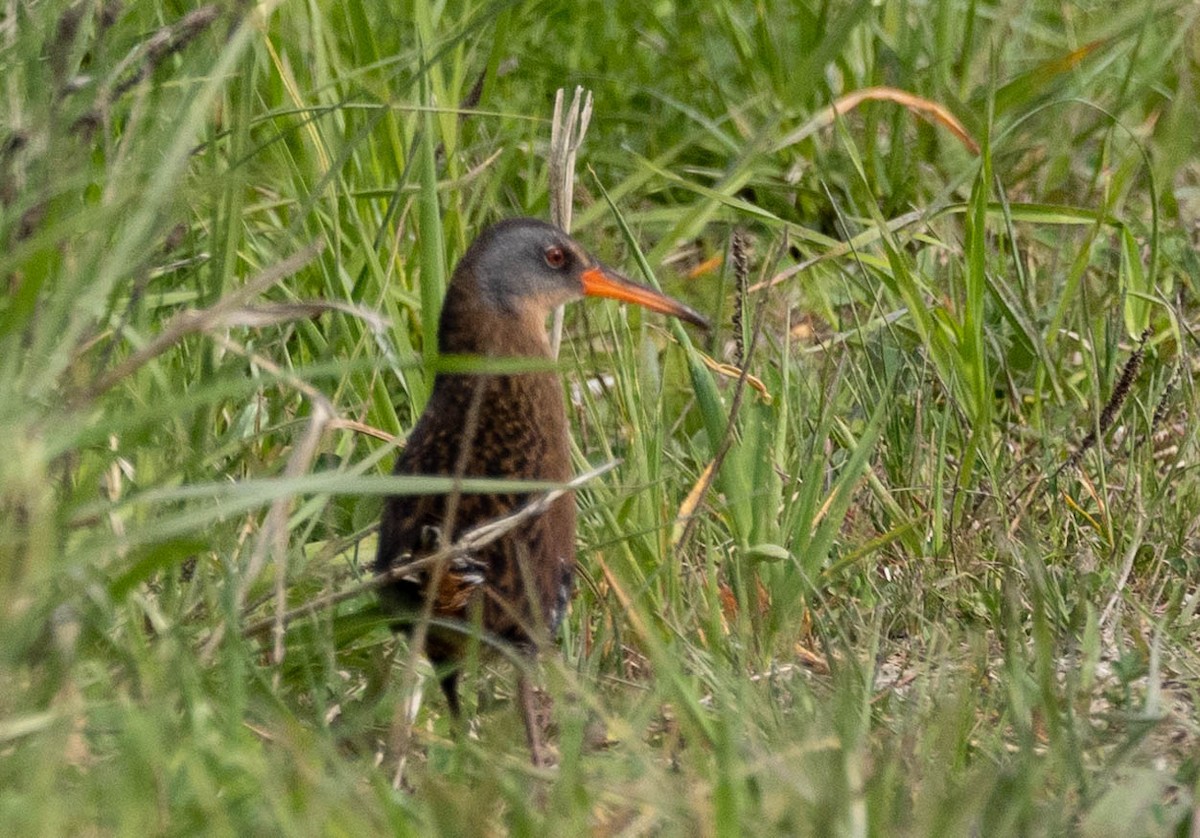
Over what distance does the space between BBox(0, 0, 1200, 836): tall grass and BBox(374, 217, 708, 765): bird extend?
11 centimetres

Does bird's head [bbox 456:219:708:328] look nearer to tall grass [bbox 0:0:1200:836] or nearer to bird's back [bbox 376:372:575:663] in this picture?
tall grass [bbox 0:0:1200:836]

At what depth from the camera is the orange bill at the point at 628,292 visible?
3.85 meters

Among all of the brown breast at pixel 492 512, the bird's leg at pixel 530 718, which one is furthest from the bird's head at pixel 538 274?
the bird's leg at pixel 530 718

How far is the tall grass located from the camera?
2326 mm

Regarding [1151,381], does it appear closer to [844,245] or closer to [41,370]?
[844,245]

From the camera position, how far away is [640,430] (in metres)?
3.67

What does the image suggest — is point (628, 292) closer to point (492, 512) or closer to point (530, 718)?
point (492, 512)

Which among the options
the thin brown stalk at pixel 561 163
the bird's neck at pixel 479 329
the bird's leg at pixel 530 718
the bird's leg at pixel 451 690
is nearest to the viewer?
the bird's leg at pixel 530 718

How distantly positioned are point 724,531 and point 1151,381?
3.27ft

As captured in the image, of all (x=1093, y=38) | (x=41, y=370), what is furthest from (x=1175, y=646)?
(x=1093, y=38)

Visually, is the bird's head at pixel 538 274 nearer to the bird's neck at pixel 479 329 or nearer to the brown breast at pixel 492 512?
the bird's neck at pixel 479 329

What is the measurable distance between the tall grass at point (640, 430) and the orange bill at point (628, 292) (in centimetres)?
7

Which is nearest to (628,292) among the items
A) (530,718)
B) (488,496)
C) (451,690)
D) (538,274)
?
(538,274)

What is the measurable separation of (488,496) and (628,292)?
3.01 ft
